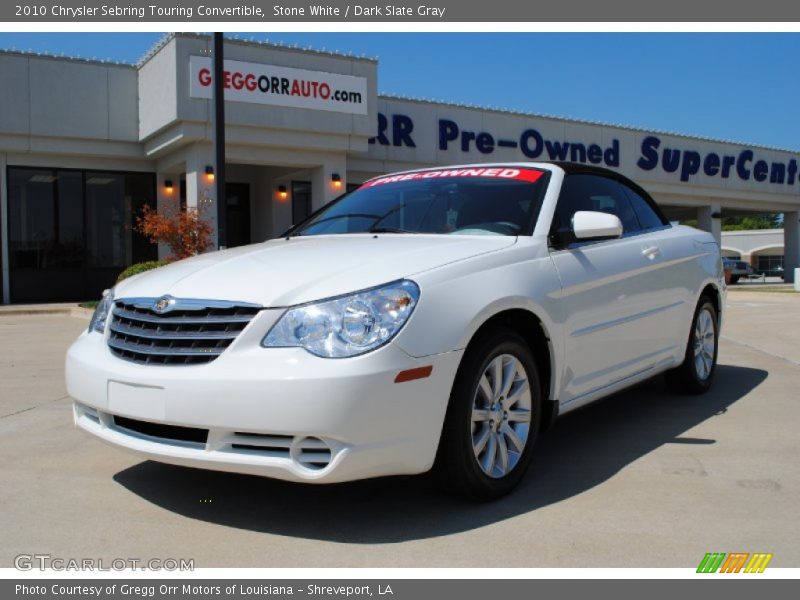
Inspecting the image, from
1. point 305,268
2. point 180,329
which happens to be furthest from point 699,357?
point 180,329

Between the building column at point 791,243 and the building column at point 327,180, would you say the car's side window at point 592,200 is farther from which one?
the building column at point 791,243

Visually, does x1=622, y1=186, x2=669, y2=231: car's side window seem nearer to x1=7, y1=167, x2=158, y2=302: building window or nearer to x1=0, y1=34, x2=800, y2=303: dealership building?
x1=0, y1=34, x2=800, y2=303: dealership building

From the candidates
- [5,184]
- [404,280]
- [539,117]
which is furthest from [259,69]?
[404,280]

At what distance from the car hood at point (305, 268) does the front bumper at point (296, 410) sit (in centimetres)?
20

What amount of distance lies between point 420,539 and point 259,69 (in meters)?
14.3

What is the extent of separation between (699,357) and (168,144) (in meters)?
13.0

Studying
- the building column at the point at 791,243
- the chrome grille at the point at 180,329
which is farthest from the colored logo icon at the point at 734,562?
the building column at the point at 791,243

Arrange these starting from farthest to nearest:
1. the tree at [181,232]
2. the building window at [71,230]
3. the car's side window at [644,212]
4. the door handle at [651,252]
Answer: the building window at [71,230] → the tree at [181,232] → the car's side window at [644,212] → the door handle at [651,252]

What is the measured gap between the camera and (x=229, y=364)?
2.96m

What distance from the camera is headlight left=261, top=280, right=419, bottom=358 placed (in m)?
2.94

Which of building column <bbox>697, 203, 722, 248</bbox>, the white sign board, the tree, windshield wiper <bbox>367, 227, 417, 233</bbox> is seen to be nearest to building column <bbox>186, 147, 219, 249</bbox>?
the white sign board

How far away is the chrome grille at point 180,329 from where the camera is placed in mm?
3062

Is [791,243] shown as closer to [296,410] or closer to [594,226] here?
[594,226]

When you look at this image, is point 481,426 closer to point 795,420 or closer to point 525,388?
point 525,388
